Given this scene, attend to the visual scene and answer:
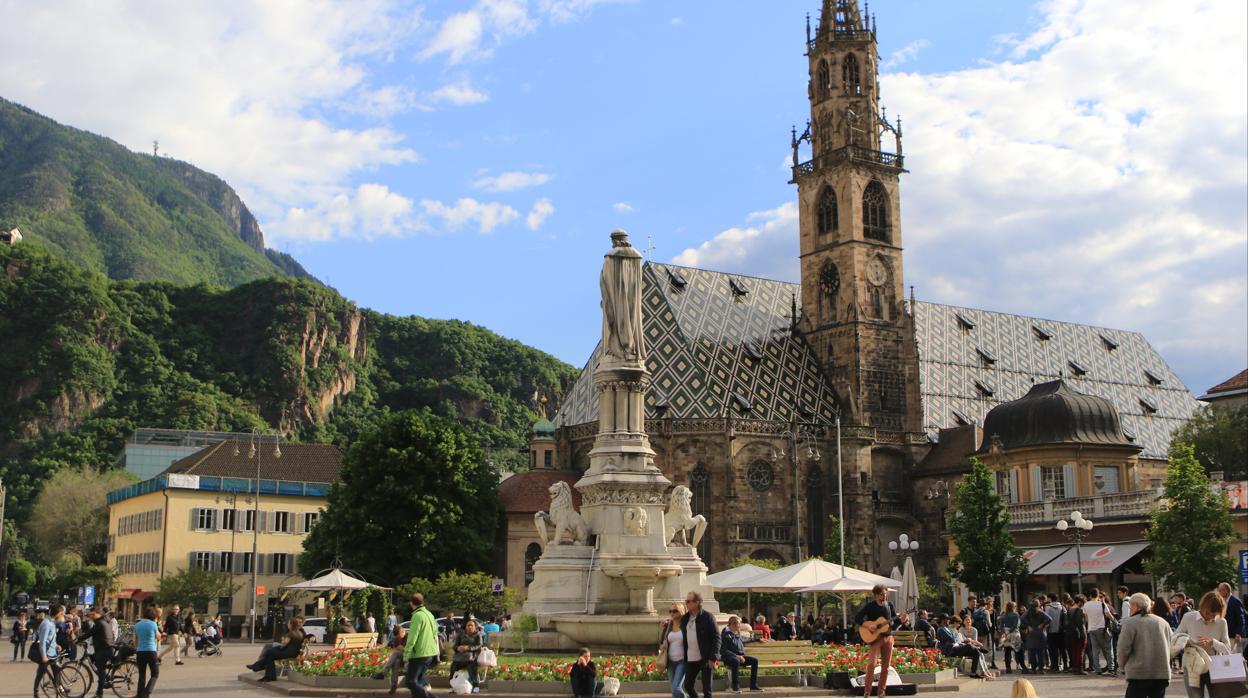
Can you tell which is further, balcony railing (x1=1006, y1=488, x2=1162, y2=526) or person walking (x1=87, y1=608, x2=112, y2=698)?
balcony railing (x1=1006, y1=488, x2=1162, y2=526)

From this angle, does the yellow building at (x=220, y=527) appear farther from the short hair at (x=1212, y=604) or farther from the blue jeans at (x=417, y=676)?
the short hair at (x=1212, y=604)

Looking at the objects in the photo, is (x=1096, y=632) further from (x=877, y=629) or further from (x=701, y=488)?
(x=701, y=488)

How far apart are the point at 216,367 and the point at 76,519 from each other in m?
55.6

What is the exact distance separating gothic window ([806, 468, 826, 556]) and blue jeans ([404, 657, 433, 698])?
53.4m

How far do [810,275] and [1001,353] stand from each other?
1482cm

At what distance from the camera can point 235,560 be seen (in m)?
65.9

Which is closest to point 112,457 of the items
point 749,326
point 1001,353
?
point 749,326

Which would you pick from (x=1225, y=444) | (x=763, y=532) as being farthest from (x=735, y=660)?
(x=1225, y=444)

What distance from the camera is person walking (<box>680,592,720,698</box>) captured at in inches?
628

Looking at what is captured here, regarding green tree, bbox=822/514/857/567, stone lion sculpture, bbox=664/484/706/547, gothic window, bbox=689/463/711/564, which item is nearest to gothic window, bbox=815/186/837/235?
gothic window, bbox=689/463/711/564

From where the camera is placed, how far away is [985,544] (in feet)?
140

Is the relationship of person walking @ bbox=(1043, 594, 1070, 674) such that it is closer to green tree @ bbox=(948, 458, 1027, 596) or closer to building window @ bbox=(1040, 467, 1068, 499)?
green tree @ bbox=(948, 458, 1027, 596)

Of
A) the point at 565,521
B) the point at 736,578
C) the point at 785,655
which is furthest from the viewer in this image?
the point at 736,578

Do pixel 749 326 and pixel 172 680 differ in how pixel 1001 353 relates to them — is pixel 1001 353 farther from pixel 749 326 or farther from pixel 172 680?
pixel 172 680
